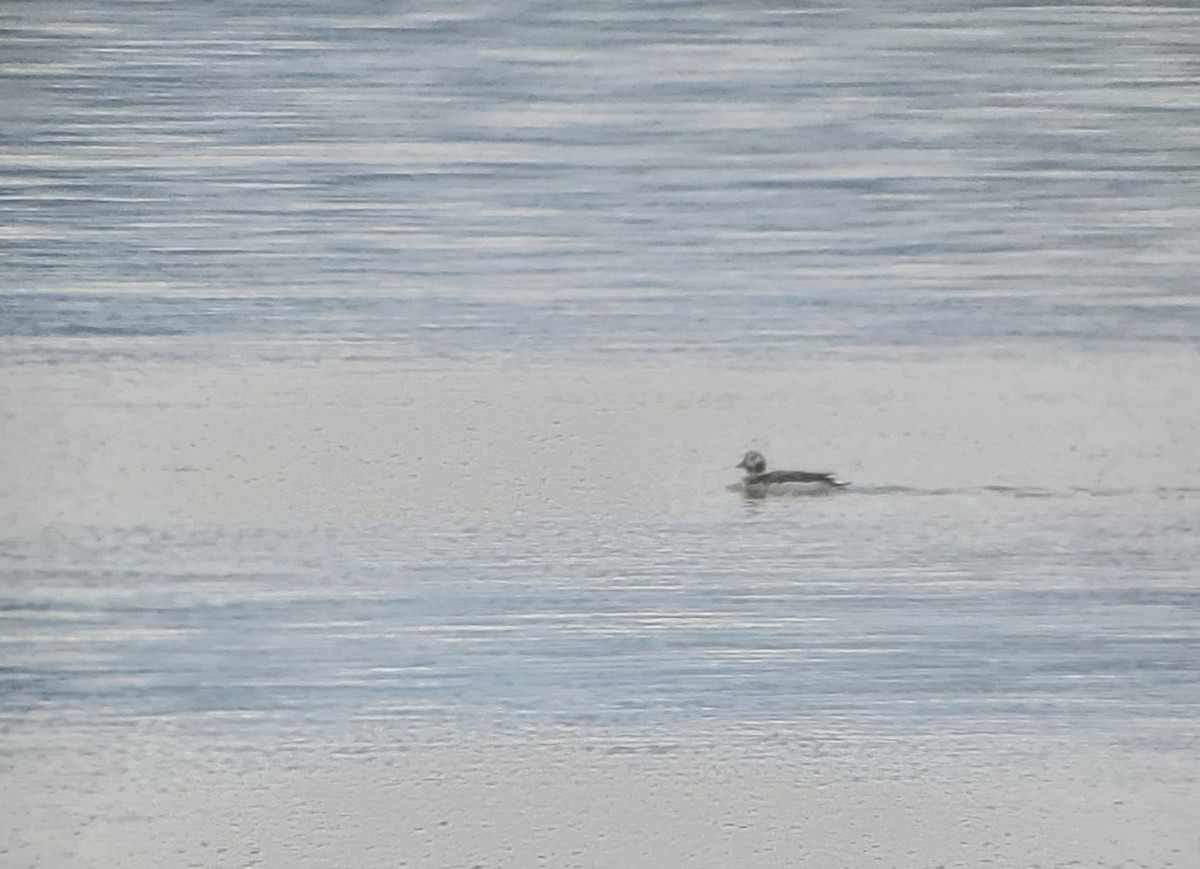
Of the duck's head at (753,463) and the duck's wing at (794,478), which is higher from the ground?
the duck's head at (753,463)

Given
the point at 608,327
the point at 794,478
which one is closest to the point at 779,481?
the point at 794,478

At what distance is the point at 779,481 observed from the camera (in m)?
0.98

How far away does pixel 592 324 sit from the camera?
0.99m

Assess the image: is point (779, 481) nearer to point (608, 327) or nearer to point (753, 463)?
point (753, 463)

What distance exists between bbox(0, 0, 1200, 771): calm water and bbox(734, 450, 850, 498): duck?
0.01m

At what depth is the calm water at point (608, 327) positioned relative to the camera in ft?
3.20

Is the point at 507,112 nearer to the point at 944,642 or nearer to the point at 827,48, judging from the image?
the point at 827,48

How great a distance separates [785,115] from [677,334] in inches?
7.4

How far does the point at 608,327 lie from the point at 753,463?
15cm

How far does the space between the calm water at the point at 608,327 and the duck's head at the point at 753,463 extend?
A: 2 cm

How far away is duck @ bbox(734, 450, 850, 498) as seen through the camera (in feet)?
3.23

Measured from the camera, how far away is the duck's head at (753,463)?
3.24 feet

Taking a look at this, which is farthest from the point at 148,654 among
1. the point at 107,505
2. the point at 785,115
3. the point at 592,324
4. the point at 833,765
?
the point at 785,115

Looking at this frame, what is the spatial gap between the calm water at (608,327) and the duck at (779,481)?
1 cm
